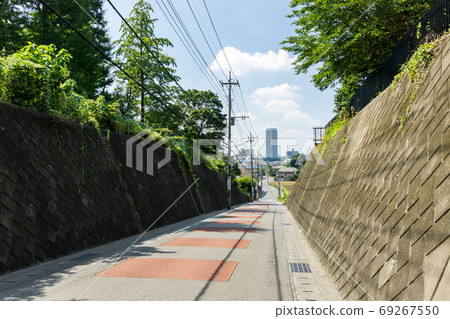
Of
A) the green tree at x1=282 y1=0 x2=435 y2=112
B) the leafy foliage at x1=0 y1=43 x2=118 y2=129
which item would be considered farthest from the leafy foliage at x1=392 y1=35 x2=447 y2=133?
the leafy foliage at x1=0 y1=43 x2=118 y2=129

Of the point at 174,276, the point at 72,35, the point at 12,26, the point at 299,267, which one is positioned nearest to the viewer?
the point at 174,276

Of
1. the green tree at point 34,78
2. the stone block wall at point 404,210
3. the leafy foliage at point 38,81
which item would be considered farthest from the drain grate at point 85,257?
the stone block wall at point 404,210

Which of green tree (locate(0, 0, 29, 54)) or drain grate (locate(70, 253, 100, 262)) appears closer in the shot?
drain grate (locate(70, 253, 100, 262))

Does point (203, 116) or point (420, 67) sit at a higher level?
point (203, 116)

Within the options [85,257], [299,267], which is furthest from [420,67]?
[85,257]

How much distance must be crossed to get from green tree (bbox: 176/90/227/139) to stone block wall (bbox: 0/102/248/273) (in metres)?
32.2

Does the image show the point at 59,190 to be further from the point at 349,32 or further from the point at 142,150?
the point at 349,32

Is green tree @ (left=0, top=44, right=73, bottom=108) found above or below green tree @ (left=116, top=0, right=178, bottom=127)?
below

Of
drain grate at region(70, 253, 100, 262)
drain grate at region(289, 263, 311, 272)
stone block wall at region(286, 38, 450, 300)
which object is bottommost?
drain grate at region(289, 263, 311, 272)

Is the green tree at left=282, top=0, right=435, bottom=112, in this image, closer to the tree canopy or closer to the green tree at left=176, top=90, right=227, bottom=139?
the tree canopy

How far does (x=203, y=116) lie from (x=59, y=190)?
1699 inches

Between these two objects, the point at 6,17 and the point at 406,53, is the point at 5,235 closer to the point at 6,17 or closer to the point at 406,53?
the point at 406,53

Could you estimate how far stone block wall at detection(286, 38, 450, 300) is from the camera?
3.20 metres

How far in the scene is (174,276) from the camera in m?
6.41
